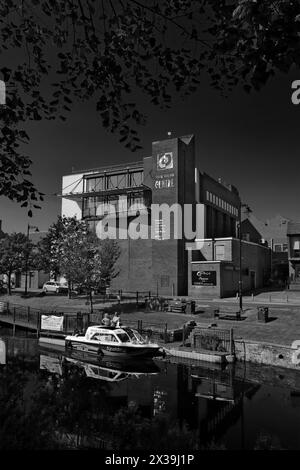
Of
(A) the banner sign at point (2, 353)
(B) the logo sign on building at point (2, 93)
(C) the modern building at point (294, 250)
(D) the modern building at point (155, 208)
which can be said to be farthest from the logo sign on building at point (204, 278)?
(B) the logo sign on building at point (2, 93)

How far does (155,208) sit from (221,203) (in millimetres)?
15000

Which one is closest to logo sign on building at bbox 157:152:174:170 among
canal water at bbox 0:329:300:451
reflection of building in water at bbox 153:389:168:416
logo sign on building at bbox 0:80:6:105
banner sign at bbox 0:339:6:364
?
canal water at bbox 0:329:300:451

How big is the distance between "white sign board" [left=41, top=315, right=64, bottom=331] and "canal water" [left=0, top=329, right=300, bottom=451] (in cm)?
252

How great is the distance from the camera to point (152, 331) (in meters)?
27.3

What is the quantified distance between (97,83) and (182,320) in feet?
88.5

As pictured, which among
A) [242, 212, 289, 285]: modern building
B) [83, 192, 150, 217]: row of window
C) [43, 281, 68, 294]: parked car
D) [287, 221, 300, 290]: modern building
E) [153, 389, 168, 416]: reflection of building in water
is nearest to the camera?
[153, 389, 168, 416]: reflection of building in water

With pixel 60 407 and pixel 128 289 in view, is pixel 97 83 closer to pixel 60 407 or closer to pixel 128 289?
pixel 60 407

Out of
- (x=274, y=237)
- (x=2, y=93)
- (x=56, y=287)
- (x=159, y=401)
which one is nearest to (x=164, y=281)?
(x=56, y=287)

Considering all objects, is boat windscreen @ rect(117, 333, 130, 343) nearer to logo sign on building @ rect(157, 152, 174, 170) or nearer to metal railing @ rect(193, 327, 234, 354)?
metal railing @ rect(193, 327, 234, 354)

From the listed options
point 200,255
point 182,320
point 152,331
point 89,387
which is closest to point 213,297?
point 200,255

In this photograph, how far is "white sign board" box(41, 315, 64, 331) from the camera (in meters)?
30.8

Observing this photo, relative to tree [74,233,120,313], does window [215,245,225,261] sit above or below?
above

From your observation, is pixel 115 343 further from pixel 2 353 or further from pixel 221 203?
pixel 221 203

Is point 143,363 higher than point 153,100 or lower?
lower
